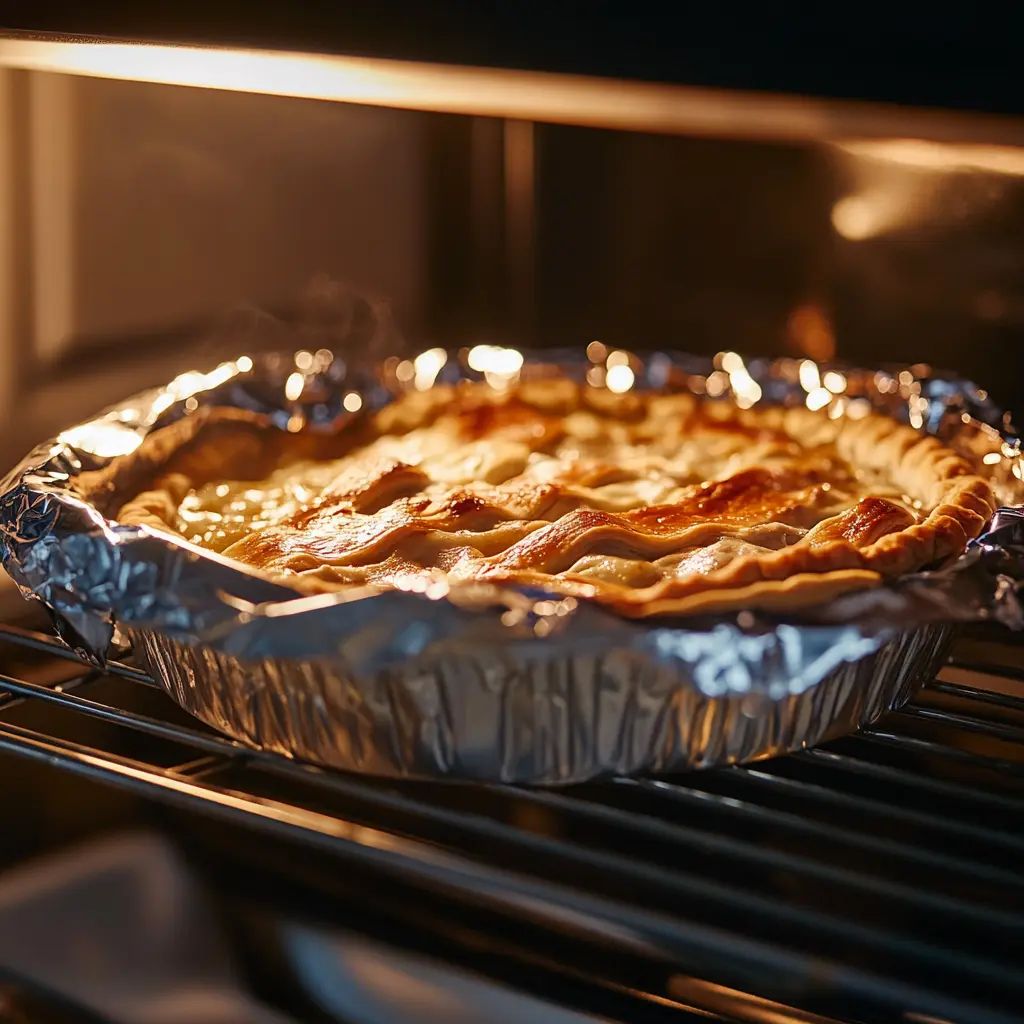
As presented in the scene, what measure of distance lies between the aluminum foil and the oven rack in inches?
1.3

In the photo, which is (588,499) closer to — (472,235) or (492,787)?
(492,787)

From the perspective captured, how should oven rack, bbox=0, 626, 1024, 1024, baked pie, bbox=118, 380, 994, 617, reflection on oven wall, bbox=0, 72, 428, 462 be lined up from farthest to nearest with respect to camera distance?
1. reflection on oven wall, bbox=0, 72, 428, 462
2. baked pie, bbox=118, 380, 994, 617
3. oven rack, bbox=0, 626, 1024, 1024

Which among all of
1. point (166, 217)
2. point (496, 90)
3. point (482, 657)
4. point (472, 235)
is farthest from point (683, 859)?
point (472, 235)

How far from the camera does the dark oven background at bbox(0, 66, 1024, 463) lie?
1.30 meters

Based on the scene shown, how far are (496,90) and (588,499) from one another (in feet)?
1.45

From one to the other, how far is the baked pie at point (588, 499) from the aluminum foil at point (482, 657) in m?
0.05

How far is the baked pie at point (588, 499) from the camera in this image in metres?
0.94

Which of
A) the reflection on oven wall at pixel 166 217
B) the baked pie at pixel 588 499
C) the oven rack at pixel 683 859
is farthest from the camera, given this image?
the reflection on oven wall at pixel 166 217

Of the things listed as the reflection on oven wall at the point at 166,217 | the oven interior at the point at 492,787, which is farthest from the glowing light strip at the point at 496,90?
the reflection on oven wall at the point at 166,217

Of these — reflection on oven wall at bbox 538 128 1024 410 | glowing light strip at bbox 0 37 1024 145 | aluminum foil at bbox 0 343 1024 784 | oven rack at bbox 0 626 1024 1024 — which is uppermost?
glowing light strip at bbox 0 37 1024 145

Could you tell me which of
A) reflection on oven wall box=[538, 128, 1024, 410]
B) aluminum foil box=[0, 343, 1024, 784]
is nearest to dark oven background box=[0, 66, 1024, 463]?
reflection on oven wall box=[538, 128, 1024, 410]

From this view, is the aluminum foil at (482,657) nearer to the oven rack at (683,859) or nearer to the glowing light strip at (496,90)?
the oven rack at (683,859)

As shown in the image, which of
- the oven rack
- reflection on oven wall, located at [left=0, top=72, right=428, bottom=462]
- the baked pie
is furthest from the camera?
reflection on oven wall, located at [left=0, top=72, right=428, bottom=462]

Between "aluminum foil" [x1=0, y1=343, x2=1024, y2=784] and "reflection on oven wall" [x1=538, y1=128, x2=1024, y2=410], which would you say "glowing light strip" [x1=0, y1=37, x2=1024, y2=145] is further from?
"reflection on oven wall" [x1=538, y1=128, x2=1024, y2=410]
